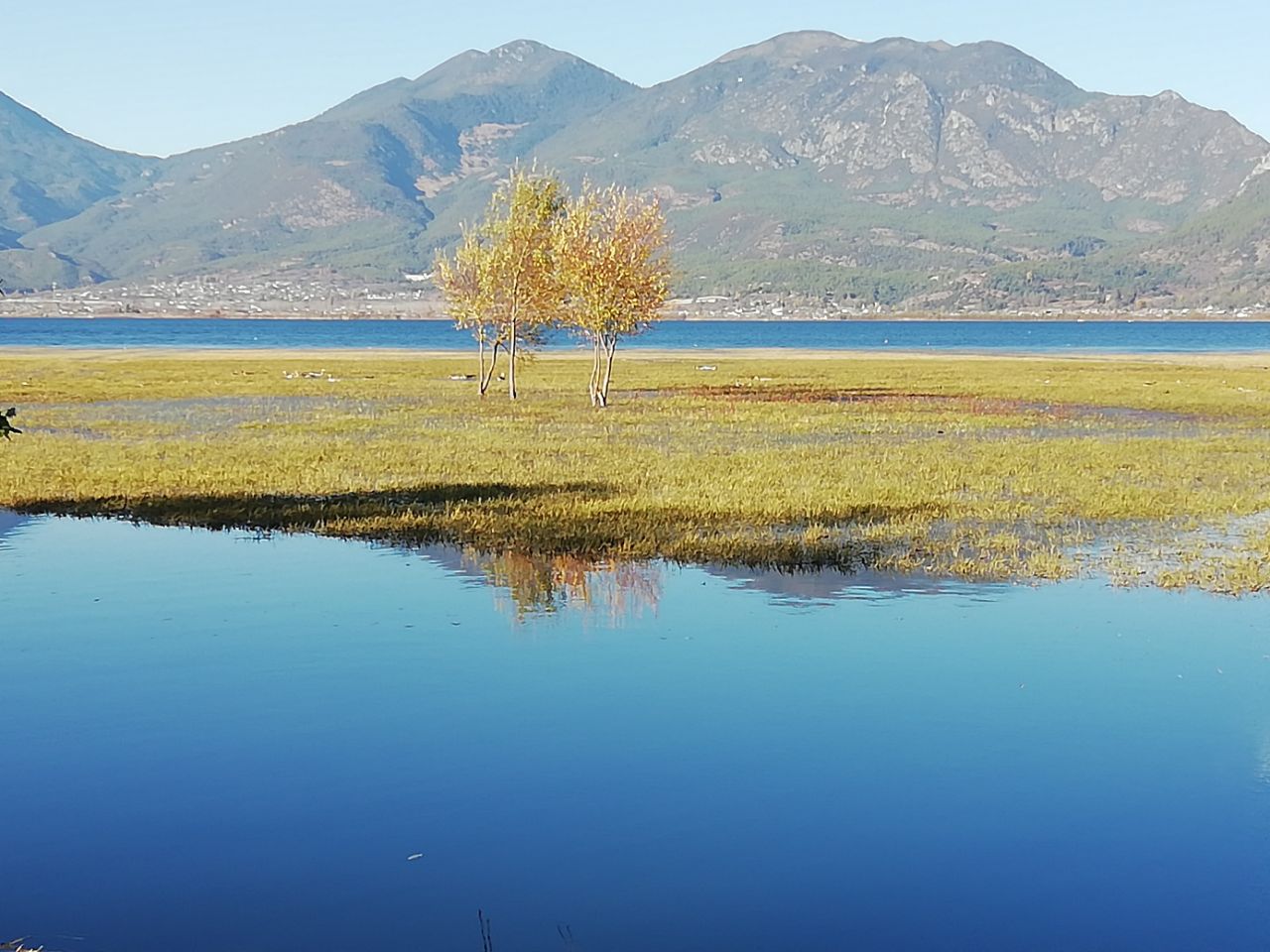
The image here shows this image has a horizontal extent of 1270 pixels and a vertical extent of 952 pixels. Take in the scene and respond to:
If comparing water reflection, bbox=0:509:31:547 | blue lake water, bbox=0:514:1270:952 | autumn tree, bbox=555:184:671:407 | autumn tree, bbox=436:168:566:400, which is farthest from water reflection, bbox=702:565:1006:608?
autumn tree, bbox=436:168:566:400

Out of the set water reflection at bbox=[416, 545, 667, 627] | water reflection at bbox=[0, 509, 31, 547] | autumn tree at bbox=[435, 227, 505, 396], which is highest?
autumn tree at bbox=[435, 227, 505, 396]

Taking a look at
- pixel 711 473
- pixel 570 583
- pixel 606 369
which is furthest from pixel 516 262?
pixel 570 583

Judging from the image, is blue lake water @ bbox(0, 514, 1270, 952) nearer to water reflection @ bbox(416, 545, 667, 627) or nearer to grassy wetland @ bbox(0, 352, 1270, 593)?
water reflection @ bbox(416, 545, 667, 627)

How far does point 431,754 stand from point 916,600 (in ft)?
33.4

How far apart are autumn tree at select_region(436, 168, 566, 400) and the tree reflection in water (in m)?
49.7

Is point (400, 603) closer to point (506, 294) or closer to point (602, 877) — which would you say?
point (602, 877)

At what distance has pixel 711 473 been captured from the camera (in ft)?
127

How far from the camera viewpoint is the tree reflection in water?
898 inches

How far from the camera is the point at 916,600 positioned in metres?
23.4

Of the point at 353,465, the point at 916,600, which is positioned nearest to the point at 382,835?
the point at 916,600

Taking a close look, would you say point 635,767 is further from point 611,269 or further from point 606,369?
point 611,269

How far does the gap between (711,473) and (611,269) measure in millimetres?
34722

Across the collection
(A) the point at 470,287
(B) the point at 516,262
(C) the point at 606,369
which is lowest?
(C) the point at 606,369

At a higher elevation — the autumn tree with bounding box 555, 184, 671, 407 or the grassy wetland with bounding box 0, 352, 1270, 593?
the autumn tree with bounding box 555, 184, 671, 407
